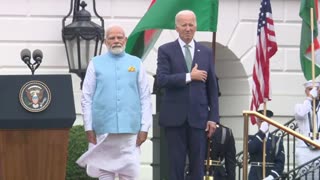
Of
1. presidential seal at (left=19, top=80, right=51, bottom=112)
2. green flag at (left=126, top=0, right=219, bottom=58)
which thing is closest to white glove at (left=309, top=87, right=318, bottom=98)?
green flag at (left=126, top=0, right=219, bottom=58)

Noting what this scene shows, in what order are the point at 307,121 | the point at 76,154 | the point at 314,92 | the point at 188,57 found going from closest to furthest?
the point at 188,57 → the point at 314,92 → the point at 76,154 → the point at 307,121

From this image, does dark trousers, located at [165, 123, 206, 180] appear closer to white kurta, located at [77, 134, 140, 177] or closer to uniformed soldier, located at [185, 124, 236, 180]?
white kurta, located at [77, 134, 140, 177]

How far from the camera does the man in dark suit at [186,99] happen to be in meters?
10.2

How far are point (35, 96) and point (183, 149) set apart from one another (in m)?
1.66

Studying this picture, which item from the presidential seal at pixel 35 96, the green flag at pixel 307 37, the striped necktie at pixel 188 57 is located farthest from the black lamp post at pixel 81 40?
the presidential seal at pixel 35 96

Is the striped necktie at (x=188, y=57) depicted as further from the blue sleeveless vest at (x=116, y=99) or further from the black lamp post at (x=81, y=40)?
the black lamp post at (x=81, y=40)

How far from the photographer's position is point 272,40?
13.4 metres

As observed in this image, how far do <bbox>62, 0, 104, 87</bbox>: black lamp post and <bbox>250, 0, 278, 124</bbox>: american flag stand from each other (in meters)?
3.18

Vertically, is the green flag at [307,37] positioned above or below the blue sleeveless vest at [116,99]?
above

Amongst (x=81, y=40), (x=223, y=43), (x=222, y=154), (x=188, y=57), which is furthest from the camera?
(x=223, y=43)

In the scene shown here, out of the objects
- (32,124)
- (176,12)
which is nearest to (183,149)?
(32,124)

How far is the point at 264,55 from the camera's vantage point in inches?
522

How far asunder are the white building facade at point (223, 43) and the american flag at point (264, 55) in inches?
160

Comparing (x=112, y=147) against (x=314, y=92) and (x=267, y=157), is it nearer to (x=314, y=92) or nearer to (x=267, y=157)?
(x=267, y=157)
